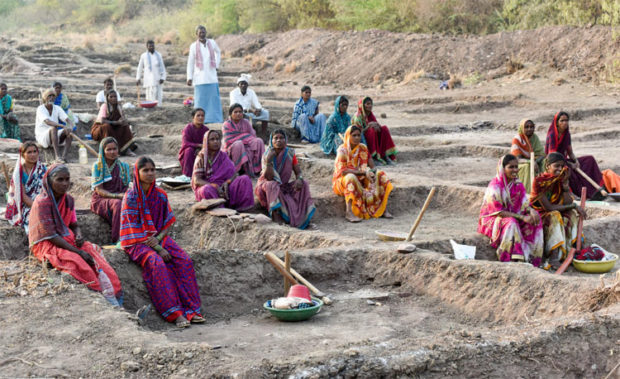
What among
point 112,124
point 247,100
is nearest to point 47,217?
point 112,124

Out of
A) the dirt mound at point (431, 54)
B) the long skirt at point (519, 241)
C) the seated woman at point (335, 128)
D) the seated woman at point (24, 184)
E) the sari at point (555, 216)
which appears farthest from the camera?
the dirt mound at point (431, 54)

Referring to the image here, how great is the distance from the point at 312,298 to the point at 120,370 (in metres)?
2.31

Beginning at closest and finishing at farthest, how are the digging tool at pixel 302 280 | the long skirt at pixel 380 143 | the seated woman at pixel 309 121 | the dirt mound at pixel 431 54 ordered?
the digging tool at pixel 302 280 → the long skirt at pixel 380 143 → the seated woman at pixel 309 121 → the dirt mound at pixel 431 54

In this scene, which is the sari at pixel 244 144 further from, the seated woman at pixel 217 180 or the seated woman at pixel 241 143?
the seated woman at pixel 217 180

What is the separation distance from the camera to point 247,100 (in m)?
14.6

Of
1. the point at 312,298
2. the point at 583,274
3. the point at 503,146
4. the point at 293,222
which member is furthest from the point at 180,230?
the point at 503,146

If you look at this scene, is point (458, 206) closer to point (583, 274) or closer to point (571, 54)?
point (583, 274)

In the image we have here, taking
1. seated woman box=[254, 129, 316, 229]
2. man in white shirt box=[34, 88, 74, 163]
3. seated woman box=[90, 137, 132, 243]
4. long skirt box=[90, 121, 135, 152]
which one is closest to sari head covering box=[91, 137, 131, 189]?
seated woman box=[90, 137, 132, 243]

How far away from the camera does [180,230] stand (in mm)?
9086

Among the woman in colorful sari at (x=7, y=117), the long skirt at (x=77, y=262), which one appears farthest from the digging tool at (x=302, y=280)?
the woman in colorful sari at (x=7, y=117)

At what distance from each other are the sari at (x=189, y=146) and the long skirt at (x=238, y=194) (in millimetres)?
2091

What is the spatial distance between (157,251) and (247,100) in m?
8.21

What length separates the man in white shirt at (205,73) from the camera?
16031 millimetres

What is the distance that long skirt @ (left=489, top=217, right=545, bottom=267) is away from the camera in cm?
776
